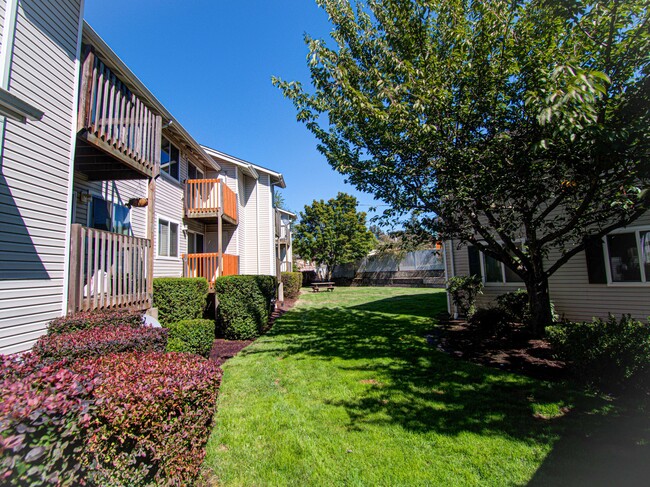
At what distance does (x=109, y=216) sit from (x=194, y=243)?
5576 mm

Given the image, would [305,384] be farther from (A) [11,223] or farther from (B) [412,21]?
(B) [412,21]

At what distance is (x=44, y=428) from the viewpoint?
1816mm

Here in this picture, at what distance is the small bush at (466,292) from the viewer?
33.1 feet

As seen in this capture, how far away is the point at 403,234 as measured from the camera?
303 inches

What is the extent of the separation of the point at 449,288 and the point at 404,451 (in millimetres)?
8259

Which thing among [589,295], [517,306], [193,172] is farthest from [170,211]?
[589,295]

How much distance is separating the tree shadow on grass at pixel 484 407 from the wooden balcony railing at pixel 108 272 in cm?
297

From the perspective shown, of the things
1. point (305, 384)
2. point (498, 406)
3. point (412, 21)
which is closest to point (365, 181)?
point (412, 21)

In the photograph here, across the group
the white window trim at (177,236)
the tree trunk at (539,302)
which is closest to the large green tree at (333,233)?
the white window trim at (177,236)

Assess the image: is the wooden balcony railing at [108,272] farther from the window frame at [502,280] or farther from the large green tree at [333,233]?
the large green tree at [333,233]

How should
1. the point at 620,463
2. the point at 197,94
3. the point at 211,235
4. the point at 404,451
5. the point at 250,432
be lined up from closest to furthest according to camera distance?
the point at 620,463
the point at 404,451
the point at 250,432
the point at 197,94
the point at 211,235

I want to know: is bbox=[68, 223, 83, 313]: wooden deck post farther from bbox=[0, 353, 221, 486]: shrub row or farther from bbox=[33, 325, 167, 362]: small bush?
bbox=[0, 353, 221, 486]: shrub row

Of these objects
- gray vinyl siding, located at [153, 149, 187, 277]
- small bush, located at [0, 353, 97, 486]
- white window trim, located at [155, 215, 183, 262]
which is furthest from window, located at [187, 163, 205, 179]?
small bush, located at [0, 353, 97, 486]

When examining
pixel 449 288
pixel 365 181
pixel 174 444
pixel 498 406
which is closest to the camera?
pixel 174 444
